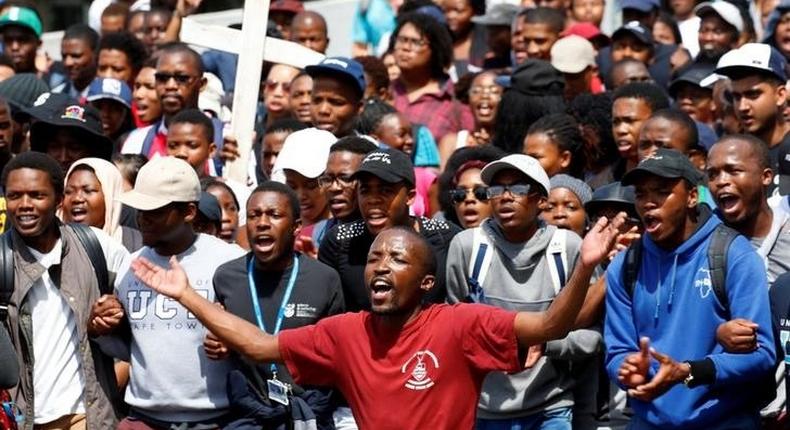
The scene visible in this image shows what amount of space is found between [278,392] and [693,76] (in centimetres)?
499

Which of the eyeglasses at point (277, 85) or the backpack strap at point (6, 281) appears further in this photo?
the eyeglasses at point (277, 85)

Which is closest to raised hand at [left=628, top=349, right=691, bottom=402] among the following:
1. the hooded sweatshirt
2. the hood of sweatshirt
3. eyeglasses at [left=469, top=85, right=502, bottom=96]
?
the hooded sweatshirt

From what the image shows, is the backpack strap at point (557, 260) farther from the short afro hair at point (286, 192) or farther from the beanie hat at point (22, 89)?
the beanie hat at point (22, 89)

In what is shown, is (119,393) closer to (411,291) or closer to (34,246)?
(34,246)

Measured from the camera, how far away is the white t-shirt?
34.1ft

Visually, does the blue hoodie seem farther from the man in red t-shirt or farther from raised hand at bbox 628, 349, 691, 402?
the man in red t-shirt

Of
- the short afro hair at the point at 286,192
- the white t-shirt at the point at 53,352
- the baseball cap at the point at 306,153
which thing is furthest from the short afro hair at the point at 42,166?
the baseball cap at the point at 306,153

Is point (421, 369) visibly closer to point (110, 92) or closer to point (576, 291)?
point (576, 291)

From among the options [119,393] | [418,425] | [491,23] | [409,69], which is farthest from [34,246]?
[491,23]

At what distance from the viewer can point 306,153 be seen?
38.9ft

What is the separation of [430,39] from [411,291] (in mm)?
6367

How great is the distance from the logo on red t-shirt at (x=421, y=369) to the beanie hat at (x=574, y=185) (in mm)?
2663

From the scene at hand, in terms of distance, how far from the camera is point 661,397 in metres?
9.20

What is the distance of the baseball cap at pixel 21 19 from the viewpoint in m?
16.7
